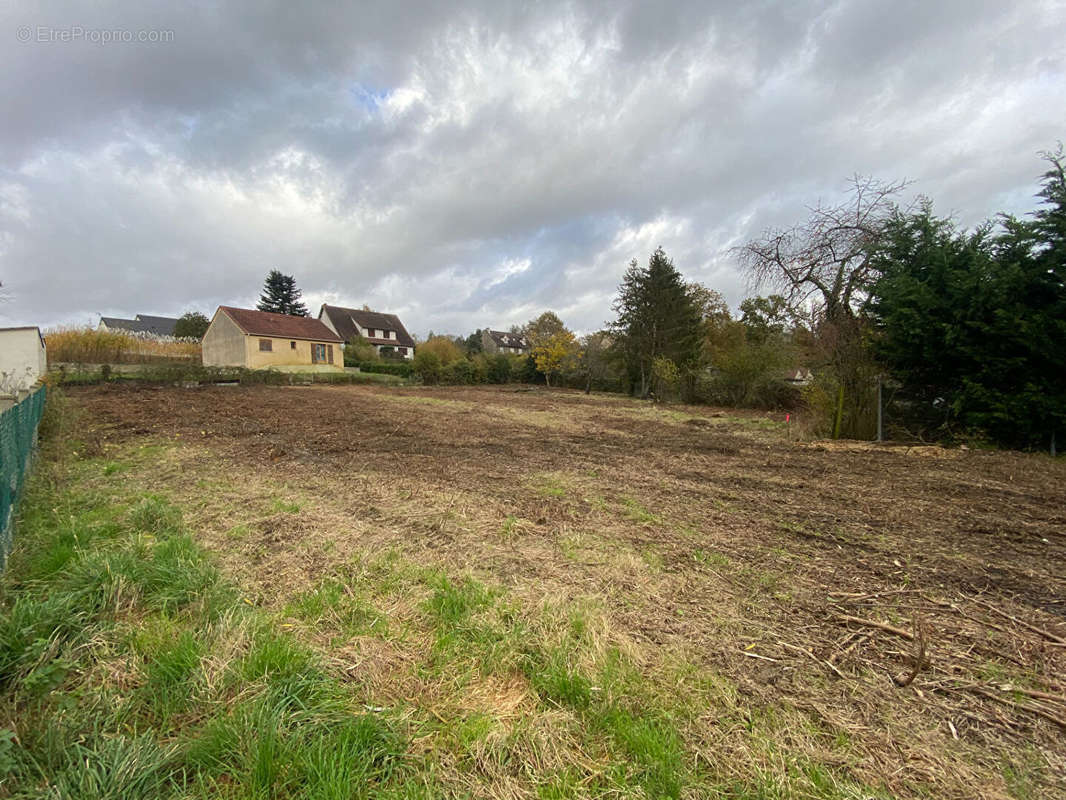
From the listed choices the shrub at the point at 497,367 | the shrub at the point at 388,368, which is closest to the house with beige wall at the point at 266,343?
the shrub at the point at 388,368

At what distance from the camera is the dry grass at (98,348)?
22.5 metres

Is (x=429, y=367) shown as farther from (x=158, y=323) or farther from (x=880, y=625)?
(x=158, y=323)

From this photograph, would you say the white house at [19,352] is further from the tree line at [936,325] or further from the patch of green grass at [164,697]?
the tree line at [936,325]

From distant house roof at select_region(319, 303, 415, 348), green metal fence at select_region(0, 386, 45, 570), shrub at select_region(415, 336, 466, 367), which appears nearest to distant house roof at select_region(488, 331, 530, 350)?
distant house roof at select_region(319, 303, 415, 348)

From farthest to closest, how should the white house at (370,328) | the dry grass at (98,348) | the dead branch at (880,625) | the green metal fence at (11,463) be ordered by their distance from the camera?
the white house at (370,328), the dry grass at (98,348), the green metal fence at (11,463), the dead branch at (880,625)

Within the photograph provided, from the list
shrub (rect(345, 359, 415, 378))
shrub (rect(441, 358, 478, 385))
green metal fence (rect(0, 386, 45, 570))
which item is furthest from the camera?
shrub (rect(345, 359, 415, 378))

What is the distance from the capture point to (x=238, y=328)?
30781 mm

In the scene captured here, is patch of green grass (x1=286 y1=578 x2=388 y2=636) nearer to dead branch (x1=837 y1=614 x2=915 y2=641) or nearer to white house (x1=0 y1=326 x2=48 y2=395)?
dead branch (x1=837 y1=614 x2=915 y2=641)

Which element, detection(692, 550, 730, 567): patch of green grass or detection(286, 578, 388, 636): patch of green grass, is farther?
detection(692, 550, 730, 567): patch of green grass

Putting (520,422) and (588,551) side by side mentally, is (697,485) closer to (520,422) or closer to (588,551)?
(588,551)

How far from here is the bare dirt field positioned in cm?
170

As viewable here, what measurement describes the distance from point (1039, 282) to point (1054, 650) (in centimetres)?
888

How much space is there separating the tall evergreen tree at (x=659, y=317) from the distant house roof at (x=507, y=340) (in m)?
46.2

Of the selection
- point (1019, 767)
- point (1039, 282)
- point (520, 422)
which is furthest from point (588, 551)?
point (1039, 282)
